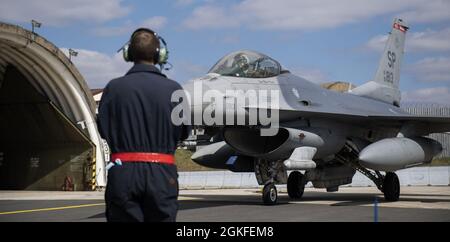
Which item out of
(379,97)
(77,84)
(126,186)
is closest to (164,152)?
(126,186)

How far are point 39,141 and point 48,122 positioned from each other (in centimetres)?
141

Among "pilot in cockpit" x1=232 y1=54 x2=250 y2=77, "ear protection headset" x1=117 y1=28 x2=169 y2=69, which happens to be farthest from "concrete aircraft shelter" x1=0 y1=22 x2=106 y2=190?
"ear protection headset" x1=117 y1=28 x2=169 y2=69

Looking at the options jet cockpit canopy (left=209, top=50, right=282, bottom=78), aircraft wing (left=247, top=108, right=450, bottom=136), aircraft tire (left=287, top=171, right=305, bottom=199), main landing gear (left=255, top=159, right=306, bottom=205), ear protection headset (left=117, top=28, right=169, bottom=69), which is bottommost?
aircraft tire (left=287, top=171, right=305, bottom=199)

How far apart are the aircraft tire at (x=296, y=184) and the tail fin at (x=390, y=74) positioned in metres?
3.62

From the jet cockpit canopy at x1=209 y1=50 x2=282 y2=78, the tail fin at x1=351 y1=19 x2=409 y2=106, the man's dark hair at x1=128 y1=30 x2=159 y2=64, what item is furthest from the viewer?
the tail fin at x1=351 y1=19 x2=409 y2=106

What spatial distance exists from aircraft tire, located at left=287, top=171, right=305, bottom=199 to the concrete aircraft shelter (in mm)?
11476

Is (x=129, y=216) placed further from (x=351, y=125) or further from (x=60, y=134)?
(x=60, y=134)

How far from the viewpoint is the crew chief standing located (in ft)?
12.1

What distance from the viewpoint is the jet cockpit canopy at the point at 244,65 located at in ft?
44.4

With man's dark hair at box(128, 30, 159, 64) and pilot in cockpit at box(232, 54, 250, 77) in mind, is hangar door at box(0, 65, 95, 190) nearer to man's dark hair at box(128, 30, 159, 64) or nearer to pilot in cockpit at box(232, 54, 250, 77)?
pilot in cockpit at box(232, 54, 250, 77)

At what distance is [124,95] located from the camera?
12.4ft

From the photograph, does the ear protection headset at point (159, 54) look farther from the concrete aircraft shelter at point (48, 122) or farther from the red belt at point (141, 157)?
the concrete aircraft shelter at point (48, 122)


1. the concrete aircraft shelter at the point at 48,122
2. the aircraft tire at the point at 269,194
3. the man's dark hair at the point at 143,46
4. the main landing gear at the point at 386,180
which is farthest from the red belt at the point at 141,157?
the concrete aircraft shelter at the point at 48,122

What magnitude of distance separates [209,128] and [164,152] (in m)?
9.76
